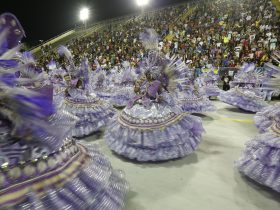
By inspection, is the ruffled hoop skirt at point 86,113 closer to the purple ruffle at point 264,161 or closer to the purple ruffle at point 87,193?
the purple ruffle at point 87,193

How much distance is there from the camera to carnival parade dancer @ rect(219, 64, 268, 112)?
243 inches

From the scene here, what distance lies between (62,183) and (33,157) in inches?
8.7

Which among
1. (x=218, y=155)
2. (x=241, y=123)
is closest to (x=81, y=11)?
(x=241, y=123)

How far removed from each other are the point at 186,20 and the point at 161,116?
13367 mm

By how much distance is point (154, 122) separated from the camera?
325 centimetres

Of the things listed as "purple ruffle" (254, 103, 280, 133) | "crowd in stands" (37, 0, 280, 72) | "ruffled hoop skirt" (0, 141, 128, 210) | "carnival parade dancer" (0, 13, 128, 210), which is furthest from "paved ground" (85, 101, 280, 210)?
"crowd in stands" (37, 0, 280, 72)

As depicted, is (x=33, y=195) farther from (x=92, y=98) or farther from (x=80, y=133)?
(x=92, y=98)

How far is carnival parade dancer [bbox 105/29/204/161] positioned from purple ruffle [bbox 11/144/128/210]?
1191 mm

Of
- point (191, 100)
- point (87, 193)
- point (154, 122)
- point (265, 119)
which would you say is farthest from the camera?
point (191, 100)

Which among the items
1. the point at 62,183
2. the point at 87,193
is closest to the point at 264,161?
the point at 87,193

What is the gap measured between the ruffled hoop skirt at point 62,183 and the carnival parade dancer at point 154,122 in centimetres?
135

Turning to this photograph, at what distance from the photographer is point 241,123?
5262mm

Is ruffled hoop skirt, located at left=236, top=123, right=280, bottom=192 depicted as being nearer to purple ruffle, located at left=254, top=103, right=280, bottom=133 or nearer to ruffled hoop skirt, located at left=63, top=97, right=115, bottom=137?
purple ruffle, located at left=254, top=103, right=280, bottom=133

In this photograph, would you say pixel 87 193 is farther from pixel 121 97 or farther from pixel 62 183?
pixel 121 97
